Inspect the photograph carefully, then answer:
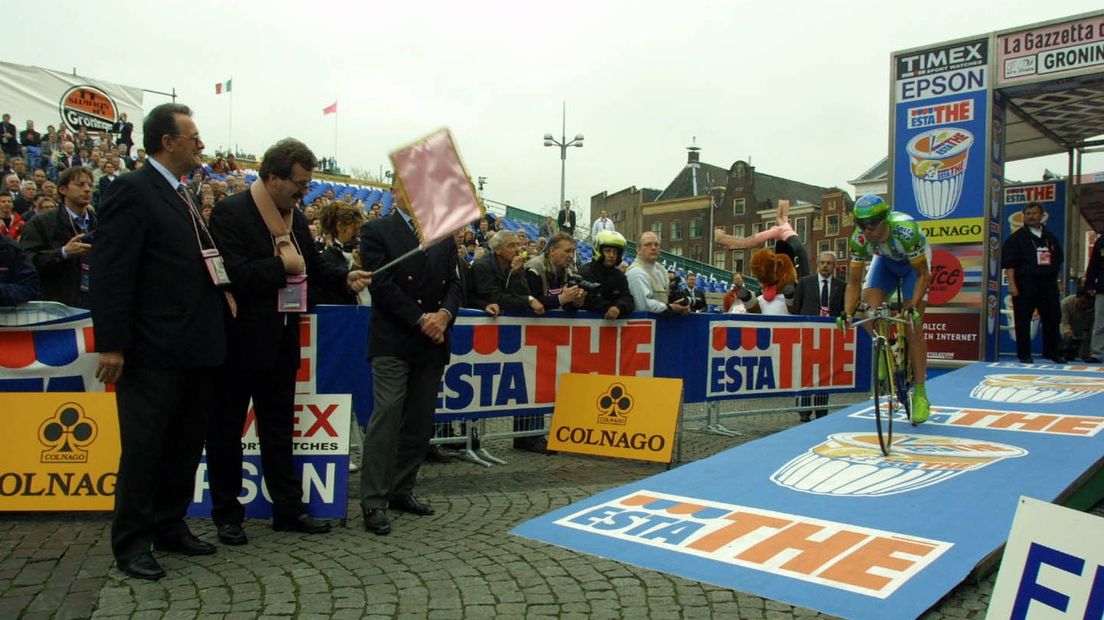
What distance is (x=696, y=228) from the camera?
85.6 m

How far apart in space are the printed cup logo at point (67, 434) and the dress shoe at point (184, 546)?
56.8 inches

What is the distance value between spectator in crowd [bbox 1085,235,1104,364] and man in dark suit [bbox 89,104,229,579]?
11.8 metres

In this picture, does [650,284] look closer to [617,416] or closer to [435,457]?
[617,416]

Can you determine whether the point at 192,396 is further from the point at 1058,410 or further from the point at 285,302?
the point at 1058,410

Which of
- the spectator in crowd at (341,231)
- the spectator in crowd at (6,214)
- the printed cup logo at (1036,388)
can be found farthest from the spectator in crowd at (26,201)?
the printed cup logo at (1036,388)

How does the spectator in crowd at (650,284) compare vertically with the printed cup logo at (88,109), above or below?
below

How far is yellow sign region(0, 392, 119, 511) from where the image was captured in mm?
5383

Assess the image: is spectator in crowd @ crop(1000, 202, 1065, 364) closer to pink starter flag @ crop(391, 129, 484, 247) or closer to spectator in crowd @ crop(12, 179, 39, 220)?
pink starter flag @ crop(391, 129, 484, 247)

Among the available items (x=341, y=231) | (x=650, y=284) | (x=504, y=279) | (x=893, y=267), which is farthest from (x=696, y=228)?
(x=341, y=231)

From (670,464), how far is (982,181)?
23.1 ft

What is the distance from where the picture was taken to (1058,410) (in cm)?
752

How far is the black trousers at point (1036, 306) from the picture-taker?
1118 cm

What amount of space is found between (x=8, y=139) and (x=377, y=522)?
1679 centimetres

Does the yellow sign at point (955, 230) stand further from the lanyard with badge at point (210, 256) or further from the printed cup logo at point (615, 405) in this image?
the lanyard with badge at point (210, 256)
